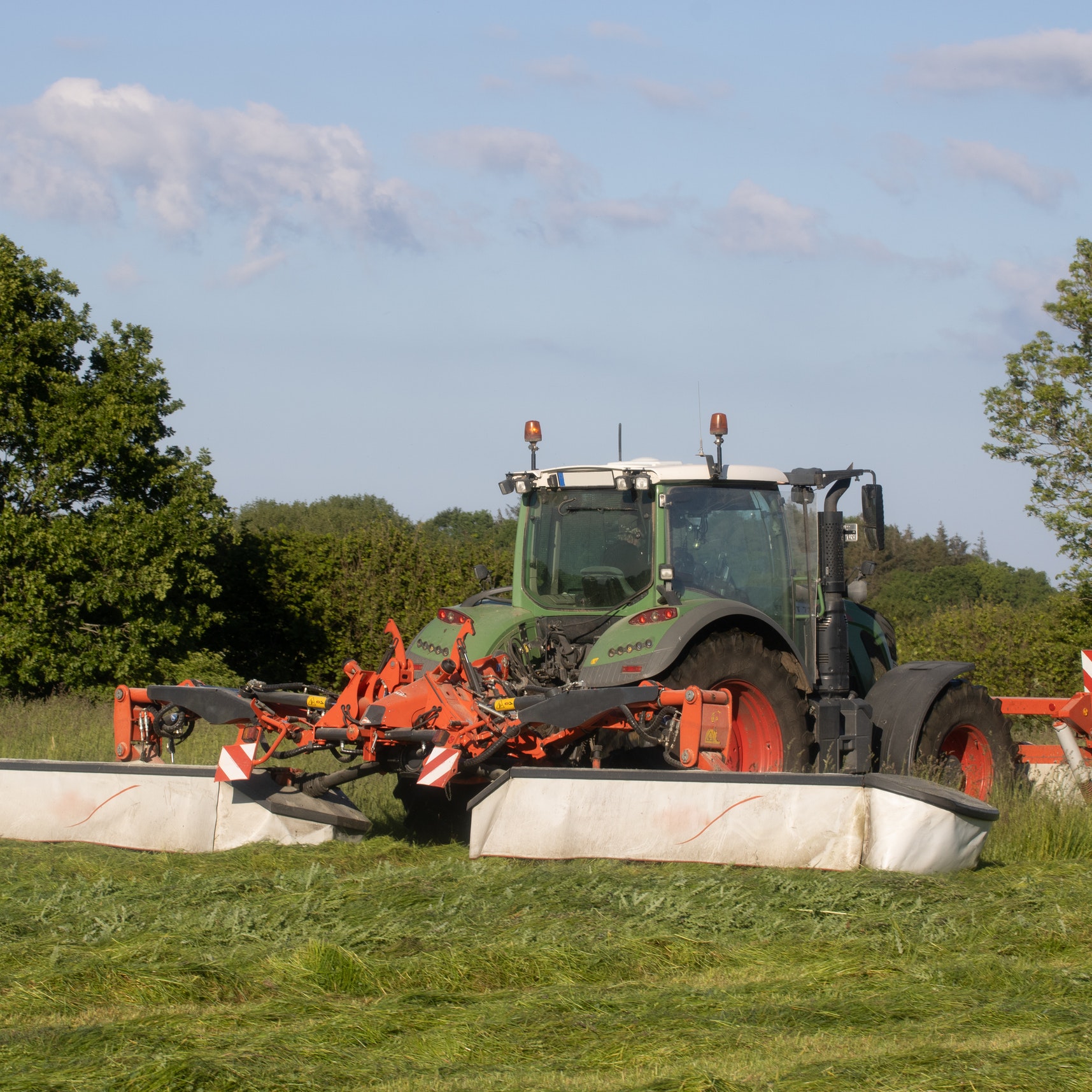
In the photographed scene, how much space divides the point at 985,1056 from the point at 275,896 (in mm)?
3038

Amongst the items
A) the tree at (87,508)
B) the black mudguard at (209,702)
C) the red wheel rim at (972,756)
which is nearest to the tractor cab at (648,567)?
the red wheel rim at (972,756)

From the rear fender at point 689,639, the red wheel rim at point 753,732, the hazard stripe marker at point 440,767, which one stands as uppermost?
the rear fender at point 689,639

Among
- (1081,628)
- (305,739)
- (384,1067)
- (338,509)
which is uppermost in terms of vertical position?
(338,509)

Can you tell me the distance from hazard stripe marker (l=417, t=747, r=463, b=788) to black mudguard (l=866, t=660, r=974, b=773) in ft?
8.28

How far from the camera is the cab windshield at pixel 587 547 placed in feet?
25.8

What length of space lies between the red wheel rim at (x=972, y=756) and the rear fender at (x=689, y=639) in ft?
3.88

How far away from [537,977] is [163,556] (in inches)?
493

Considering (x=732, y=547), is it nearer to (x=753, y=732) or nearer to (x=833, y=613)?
(x=833, y=613)

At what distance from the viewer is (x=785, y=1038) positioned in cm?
382

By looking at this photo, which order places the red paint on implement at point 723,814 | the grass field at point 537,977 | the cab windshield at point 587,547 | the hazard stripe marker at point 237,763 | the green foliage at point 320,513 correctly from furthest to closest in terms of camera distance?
the green foliage at point 320,513
the cab windshield at point 587,547
the hazard stripe marker at point 237,763
the red paint on implement at point 723,814
the grass field at point 537,977

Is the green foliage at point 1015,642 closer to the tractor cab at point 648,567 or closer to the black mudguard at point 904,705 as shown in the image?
the black mudguard at point 904,705

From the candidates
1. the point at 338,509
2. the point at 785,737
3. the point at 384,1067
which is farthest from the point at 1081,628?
the point at 338,509

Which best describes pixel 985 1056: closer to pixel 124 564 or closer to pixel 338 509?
pixel 124 564

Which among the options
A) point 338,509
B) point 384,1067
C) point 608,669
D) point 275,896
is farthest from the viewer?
point 338,509
